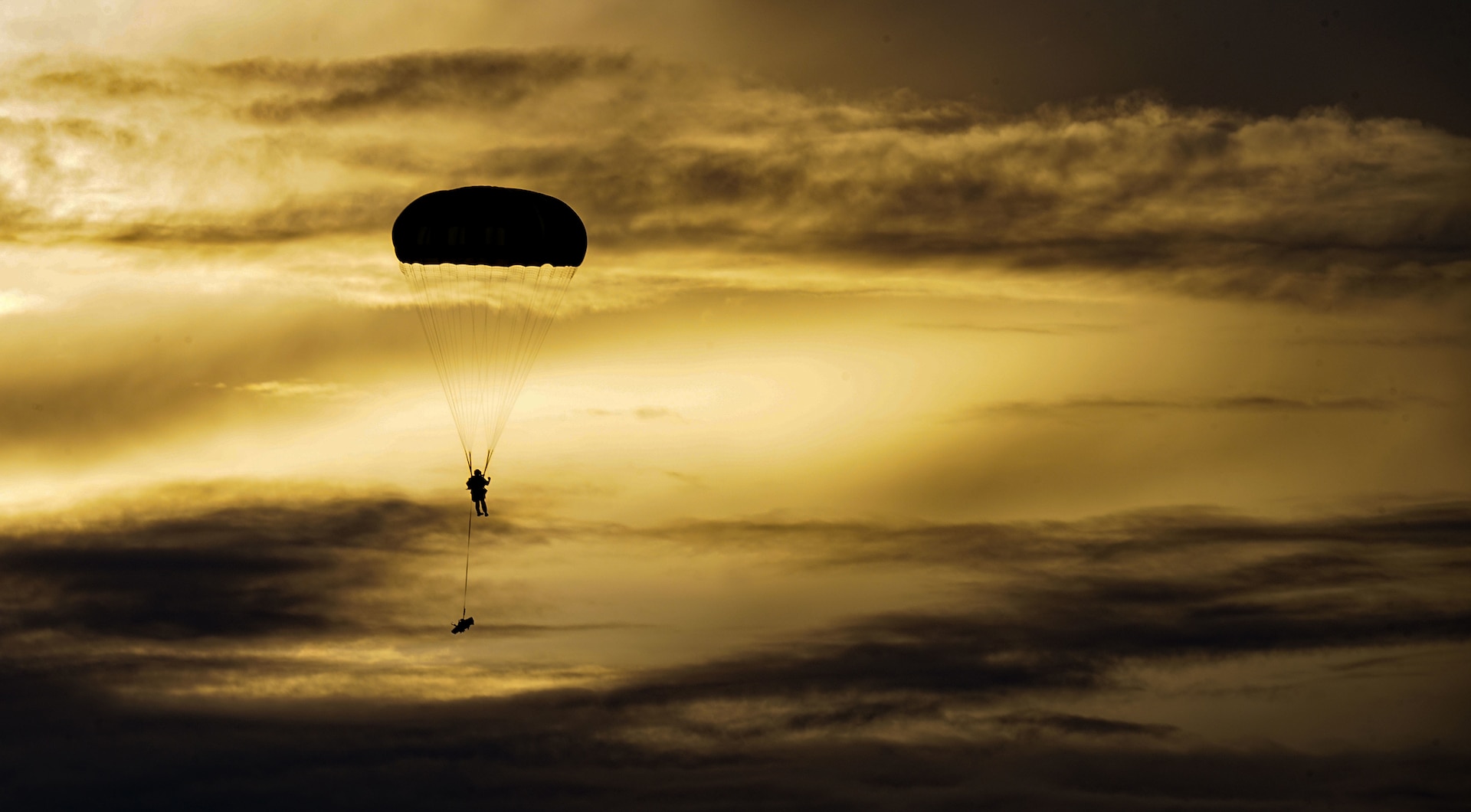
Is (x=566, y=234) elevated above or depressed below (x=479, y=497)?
above

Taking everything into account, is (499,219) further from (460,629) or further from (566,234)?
(460,629)

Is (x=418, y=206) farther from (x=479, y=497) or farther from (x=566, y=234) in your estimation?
(x=479, y=497)

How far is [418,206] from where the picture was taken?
6931 cm

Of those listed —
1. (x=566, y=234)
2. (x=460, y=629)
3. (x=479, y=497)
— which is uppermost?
(x=566, y=234)

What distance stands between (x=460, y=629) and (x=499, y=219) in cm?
1582

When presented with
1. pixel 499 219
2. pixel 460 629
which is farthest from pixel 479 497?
pixel 499 219

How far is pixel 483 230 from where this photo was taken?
6788 centimetres

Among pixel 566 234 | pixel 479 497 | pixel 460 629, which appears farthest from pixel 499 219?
pixel 460 629

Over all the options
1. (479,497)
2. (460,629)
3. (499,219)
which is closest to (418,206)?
(499,219)

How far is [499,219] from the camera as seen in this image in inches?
2675

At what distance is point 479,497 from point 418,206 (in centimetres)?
1182

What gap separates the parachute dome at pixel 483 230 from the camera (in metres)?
67.9

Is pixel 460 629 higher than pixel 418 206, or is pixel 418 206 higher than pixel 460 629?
pixel 418 206

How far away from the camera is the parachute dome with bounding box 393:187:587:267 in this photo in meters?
67.9
